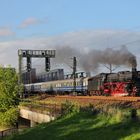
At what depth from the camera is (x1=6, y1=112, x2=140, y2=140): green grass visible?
67.1ft

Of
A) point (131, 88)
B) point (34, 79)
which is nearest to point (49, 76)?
point (34, 79)

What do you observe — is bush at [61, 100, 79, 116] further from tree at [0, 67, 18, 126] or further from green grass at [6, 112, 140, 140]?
tree at [0, 67, 18, 126]

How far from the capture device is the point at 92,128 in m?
23.9

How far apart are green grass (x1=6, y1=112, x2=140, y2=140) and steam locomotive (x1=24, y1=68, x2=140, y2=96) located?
22.7 metres

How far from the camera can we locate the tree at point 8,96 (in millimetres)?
52250

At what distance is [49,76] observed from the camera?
102938 millimetres

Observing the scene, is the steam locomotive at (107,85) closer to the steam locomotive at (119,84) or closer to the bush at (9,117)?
the steam locomotive at (119,84)

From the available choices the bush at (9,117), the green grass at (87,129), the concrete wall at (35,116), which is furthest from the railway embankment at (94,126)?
the bush at (9,117)

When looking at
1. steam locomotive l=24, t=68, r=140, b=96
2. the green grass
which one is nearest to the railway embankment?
the green grass

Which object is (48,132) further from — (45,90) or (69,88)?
(45,90)

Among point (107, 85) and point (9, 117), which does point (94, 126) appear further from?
point (107, 85)

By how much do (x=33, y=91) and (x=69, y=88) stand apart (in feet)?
78.0

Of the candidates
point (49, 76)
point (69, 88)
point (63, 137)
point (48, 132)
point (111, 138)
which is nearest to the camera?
point (111, 138)

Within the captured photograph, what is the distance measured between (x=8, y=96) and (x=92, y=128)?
117 feet
